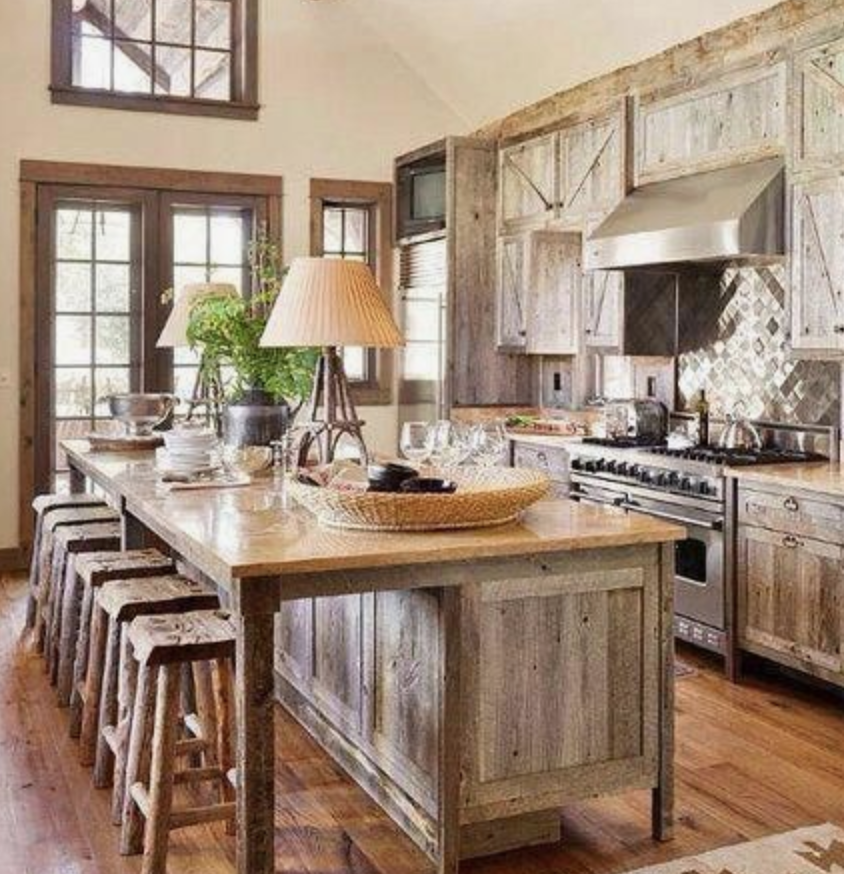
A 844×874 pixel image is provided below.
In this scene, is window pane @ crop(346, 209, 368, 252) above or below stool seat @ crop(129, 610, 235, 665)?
above

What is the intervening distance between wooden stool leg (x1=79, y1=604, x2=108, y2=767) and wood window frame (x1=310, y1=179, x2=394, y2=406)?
3931 mm

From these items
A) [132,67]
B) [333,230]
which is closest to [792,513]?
[333,230]

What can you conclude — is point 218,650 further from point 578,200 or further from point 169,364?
point 169,364

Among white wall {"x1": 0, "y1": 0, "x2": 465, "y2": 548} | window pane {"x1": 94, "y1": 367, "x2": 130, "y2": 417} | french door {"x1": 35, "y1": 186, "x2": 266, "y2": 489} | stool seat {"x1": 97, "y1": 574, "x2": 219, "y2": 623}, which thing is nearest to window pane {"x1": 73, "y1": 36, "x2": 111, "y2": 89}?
Result: white wall {"x1": 0, "y1": 0, "x2": 465, "y2": 548}

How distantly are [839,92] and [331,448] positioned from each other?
2440 millimetres

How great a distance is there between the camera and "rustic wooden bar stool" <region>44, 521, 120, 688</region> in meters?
4.24

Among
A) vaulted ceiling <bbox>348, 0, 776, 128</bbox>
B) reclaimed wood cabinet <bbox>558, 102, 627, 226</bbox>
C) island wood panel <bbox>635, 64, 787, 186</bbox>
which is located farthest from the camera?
reclaimed wood cabinet <bbox>558, 102, 627, 226</bbox>

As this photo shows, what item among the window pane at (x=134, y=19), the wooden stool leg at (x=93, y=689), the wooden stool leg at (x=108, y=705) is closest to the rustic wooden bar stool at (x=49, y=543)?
the wooden stool leg at (x=93, y=689)

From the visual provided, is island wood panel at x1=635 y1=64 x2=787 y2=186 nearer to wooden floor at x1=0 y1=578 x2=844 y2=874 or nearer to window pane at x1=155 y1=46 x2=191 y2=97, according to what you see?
wooden floor at x1=0 y1=578 x2=844 y2=874

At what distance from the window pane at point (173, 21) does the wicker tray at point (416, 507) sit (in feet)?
16.5

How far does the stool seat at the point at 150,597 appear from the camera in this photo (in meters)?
3.21

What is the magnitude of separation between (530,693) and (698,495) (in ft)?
7.02

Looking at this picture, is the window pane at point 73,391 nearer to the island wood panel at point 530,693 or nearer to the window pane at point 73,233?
the window pane at point 73,233

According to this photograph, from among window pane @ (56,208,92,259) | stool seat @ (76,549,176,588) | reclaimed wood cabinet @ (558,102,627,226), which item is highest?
reclaimed wood cabinet @ (558,102,627,226)
